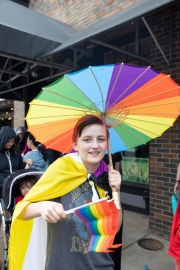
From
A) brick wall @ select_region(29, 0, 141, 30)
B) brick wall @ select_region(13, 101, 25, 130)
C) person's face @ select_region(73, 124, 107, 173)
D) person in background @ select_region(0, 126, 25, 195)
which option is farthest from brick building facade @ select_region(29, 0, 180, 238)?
brick wall @ select_region(13, 101, 25, 130)

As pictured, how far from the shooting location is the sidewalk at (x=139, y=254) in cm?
318

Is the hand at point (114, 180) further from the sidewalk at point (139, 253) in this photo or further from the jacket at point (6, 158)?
the jacket at point (6, 158)

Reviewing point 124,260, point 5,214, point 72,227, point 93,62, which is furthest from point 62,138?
point 93,62

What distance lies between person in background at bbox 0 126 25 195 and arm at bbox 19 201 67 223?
2352 mm

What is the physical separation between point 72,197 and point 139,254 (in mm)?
2635

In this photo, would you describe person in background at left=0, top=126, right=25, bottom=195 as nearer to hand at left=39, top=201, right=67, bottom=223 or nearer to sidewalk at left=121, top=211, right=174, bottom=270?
sidewalk at left=121, top=211, right=174, bottom=270

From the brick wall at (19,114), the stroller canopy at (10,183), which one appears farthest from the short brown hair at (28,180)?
the brick wall at (19,114)

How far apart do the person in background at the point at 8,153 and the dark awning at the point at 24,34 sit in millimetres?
1463

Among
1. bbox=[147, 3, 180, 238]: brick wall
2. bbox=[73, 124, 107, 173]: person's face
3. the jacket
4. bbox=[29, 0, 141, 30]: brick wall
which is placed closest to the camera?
bbox=[73, 124, 107, 173]: person's face

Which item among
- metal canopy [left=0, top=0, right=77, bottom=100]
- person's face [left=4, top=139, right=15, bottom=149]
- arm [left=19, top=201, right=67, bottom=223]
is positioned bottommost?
arm [left=19, top=201, right=67, bottom=223]

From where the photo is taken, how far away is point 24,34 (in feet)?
13.0

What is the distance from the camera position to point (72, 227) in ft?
4.50

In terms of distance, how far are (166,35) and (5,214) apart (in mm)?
3670

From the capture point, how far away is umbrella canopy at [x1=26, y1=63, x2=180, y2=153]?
1681 mm
